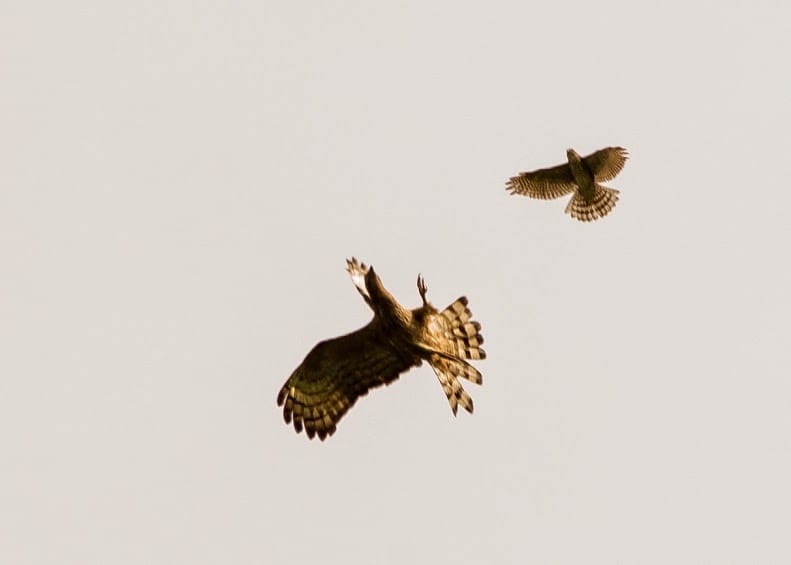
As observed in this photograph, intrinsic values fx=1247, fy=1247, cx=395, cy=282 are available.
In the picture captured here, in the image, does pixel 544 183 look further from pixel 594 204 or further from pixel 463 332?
pixel 463 332

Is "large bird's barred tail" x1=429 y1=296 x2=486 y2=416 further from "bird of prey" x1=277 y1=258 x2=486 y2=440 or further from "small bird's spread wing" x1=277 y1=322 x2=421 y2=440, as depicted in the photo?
"small bird's spread wing" x1=277 y1=322 x2=421 y2=440

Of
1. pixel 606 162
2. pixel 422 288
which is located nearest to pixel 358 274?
pixel 422 288

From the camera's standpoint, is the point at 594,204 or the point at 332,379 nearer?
the point at 332,379

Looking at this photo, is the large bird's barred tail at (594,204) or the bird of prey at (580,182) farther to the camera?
the large bird's barred tail at (594,204)

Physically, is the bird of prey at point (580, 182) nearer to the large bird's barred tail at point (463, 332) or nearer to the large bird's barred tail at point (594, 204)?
the large bird's barred tail at point (594, 204)

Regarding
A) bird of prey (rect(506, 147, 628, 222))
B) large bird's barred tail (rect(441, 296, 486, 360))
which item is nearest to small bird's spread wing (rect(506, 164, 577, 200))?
bird of prey (rect(506, 147, 628, 222))

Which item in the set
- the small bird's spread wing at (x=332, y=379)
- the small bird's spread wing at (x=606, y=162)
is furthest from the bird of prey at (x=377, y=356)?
the small bird's spread wing at (x=606, y=162)

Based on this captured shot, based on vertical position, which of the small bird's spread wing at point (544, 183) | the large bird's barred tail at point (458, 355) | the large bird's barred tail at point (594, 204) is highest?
the small bird's spread wing at point (544, 183)
